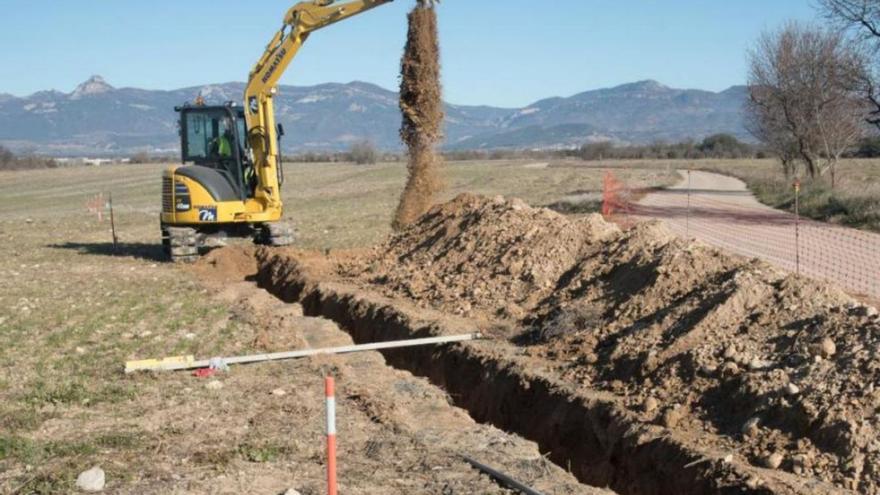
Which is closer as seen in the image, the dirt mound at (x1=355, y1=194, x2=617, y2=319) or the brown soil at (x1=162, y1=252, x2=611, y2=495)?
the brown soil at (x1=162, y1=252, x2=611, y2=495)

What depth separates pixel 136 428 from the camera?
8203 millimetres

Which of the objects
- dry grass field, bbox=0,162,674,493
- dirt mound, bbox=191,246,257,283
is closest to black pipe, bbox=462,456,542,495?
dry grass field, bbox=0,162,674,493

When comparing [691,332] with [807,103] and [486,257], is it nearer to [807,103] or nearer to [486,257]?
[486,257]

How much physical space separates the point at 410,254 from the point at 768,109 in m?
26.0

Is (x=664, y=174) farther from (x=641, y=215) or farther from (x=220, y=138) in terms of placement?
(x=220, y=138)

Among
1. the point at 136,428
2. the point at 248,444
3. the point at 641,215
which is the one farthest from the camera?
the point at 641,215

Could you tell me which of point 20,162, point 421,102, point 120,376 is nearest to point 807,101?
point 421,102

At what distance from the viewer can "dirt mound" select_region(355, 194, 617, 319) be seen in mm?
13141

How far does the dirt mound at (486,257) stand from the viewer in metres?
13.1

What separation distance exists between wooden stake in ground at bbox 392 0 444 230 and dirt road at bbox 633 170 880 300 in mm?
5591

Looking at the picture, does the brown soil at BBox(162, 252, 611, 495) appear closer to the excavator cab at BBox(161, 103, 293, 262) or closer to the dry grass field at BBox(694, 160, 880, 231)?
the excavator cab at BBox(161, 103, 293, 262)

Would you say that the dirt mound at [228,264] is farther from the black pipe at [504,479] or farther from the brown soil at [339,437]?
the black pipe at [504,479]

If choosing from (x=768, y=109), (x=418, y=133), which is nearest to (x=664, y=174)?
(x=768, y=109)

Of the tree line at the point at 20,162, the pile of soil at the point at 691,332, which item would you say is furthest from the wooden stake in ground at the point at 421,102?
the tree line at the point at 20,162
